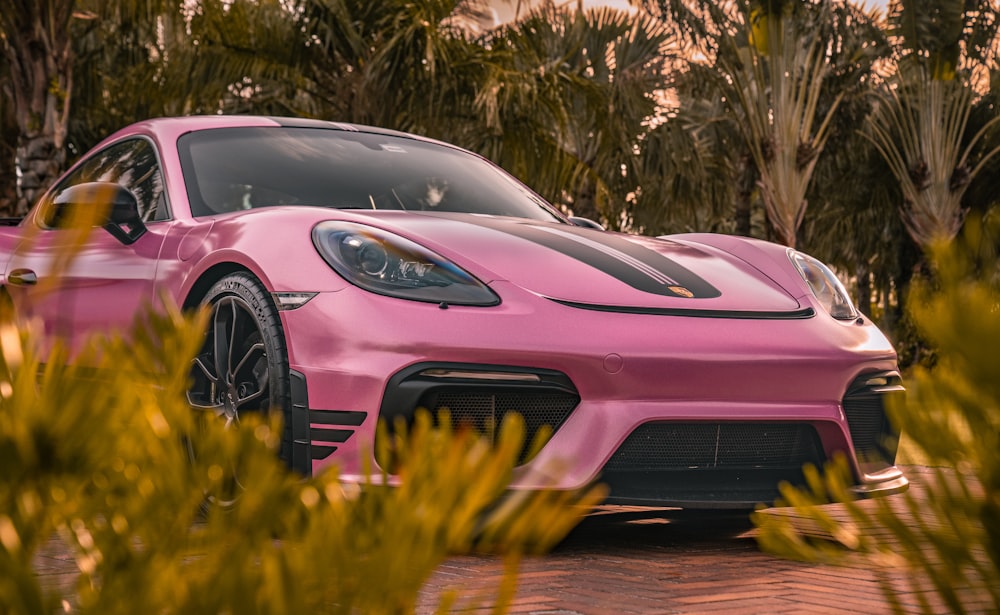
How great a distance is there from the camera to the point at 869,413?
3641mm

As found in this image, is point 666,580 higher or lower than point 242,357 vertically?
lower

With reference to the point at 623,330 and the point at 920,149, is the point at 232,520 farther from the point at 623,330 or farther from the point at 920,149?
the point at 920,149

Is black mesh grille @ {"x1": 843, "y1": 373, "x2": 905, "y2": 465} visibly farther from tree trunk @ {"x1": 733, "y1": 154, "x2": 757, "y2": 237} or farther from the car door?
tree trunk @ {"x1": 733, "y1": 154, "x2": 757, "y2": 237}

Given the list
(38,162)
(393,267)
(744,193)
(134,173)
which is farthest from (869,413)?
(744,193)

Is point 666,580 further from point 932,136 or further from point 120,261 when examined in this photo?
point 932,136

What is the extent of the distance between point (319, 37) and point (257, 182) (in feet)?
28.1

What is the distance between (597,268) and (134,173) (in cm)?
218

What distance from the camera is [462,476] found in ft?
2.53

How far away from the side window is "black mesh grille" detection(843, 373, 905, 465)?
2430mm

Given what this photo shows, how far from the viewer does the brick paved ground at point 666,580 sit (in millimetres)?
2578

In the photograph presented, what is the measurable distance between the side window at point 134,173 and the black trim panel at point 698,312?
1.76 metres

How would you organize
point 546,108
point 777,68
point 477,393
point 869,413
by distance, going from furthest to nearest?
point 777,68 < point 546,108 < point 869,413 < point 477,393

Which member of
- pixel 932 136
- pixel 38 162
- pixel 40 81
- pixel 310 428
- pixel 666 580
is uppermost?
pixel 310 428

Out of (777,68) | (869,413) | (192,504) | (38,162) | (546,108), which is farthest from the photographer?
(777,68)
